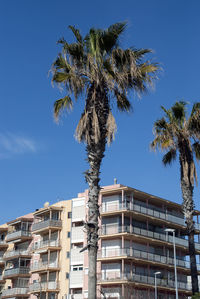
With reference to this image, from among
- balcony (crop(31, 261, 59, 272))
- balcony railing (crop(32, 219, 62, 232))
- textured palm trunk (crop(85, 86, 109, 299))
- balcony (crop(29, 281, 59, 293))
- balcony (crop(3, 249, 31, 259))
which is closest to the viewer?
textured palm trunk (crop(85, 86, 109, 299))

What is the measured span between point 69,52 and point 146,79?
3532 mm

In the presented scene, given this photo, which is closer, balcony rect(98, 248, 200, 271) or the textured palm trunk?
the textured palm trunk

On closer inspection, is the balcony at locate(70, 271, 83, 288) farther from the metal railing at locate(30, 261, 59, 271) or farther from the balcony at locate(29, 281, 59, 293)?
the metal railing at locate(30, 261, 59, 271)

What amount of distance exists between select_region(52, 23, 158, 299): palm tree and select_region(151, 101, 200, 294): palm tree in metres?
9.33

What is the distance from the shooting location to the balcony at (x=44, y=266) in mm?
54281

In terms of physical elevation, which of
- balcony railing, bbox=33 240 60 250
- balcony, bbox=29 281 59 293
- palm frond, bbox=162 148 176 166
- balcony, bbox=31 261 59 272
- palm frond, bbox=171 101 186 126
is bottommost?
balcony, bbox=29 281 59 293

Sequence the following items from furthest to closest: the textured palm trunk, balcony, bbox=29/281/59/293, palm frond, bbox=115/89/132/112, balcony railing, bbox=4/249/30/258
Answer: balcony railing, bbox=4/249/30/258 → balcony, bbox=29/281/59/293 → palm frond, bbox=115/89/132/112 → the textured palm trunk

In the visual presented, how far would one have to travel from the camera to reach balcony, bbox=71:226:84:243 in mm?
52656

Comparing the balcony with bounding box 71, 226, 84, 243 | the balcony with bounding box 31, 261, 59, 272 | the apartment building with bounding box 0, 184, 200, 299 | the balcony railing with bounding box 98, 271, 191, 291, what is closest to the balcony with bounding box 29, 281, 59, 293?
the apartment building with bounding box 0, 184, 200, 299

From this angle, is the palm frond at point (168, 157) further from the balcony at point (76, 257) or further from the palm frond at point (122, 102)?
the balcony at point (76, 257)

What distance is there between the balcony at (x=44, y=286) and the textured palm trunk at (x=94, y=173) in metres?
39.3

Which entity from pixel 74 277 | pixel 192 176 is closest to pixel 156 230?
pixel 74 277

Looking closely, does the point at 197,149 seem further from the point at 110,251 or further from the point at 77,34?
the point at 110,251

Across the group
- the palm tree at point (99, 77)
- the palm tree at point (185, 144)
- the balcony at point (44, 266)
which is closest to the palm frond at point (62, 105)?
the palm tree at point (99, 77)
